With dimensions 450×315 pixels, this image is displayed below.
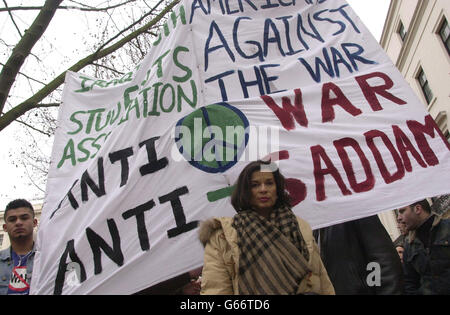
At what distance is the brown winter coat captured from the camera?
162cm

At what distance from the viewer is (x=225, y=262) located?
166 cm

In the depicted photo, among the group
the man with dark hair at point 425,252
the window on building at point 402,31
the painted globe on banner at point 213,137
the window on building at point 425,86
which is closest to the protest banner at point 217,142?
the painted globe on banner at point 213,137

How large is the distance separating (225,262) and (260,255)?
16cm

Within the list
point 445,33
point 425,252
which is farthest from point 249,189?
point 445,33

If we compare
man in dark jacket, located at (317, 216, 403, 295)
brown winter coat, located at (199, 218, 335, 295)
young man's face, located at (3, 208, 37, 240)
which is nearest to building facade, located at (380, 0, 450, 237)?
man in dark jacket, located at (317, 216, 403, 295)

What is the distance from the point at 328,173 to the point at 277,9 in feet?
5.23

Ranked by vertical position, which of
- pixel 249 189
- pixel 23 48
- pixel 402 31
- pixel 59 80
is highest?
pixel 402 31

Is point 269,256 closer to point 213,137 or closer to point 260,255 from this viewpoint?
point 260,255

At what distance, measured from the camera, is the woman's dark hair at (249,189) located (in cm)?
190

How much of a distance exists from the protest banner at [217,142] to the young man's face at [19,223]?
669 mm

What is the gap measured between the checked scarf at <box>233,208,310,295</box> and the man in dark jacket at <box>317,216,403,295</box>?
484 millimetres

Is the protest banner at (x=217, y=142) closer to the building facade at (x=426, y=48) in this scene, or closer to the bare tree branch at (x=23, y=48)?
the bare tree branch at (x=23, y=48)

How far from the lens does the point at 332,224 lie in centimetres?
201

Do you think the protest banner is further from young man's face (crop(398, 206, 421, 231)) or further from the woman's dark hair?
young man's face (crop(398, 206, 421, 231))
